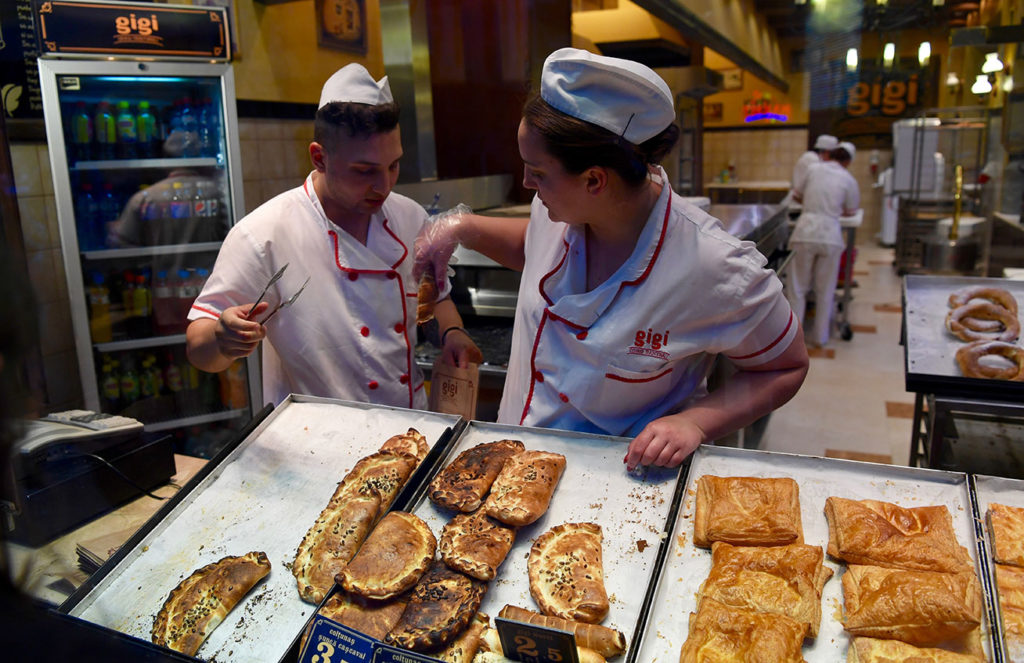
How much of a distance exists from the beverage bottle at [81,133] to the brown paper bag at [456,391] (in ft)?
8.15

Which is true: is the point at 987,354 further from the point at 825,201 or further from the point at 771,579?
Result: the point at 825,201

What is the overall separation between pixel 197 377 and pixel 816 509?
334 cm

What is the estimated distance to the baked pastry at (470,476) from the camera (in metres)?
1.19

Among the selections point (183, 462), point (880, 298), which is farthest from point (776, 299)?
point (880, 298)

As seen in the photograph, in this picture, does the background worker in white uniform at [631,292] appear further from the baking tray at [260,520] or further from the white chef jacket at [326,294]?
the white chef jacket at [326,294]

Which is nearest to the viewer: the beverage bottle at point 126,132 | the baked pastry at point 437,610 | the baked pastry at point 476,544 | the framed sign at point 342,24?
the baked pastry at point 437,610

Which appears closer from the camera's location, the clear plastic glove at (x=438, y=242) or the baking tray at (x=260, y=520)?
the baking tray at (x=260, y=520)

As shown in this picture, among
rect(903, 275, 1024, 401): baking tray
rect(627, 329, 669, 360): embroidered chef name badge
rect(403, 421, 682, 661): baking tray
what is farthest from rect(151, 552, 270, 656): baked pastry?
rect(903, 275, 1024, 401): baking tray

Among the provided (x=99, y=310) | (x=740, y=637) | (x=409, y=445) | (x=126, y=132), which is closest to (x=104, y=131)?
(x=126, y=132)

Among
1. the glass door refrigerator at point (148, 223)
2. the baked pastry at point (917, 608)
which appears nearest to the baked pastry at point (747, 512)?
the baked pastry at point (917, 608)

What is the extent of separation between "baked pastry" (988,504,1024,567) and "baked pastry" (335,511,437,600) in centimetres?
81

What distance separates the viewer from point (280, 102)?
3893mm

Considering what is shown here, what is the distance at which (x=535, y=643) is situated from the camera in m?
0.86

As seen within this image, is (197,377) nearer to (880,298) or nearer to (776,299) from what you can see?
(776,299)
